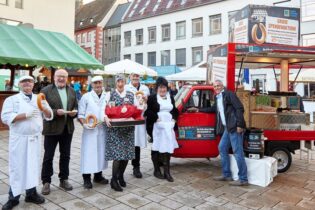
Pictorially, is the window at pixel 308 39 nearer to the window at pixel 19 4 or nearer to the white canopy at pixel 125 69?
the white canopy at pixel 125 69

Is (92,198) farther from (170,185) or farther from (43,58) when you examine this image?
(43,58)

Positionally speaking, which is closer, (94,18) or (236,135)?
(236,135)

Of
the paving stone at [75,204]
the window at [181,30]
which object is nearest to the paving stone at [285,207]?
the paving stone at [75,204]

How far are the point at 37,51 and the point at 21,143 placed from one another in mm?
7378

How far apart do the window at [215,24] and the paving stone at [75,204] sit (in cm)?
2768

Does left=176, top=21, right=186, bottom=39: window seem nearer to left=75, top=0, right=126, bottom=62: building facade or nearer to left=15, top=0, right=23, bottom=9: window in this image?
left=75, top=0, right=126, bottom=62: building facade

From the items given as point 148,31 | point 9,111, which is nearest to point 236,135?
point 9,111

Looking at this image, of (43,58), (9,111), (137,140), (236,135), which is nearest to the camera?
(9,111)

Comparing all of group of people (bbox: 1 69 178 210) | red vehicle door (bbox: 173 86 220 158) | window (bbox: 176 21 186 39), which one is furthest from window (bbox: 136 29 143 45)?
group of people (bbox: 1 69 178 210)

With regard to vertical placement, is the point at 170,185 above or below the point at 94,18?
below

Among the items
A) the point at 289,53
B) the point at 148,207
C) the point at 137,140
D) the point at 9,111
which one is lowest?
the point at 148,207

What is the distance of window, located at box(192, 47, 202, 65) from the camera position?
31.9m

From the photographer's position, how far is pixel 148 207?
4449 millimetres

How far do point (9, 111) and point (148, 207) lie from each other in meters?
2.21
